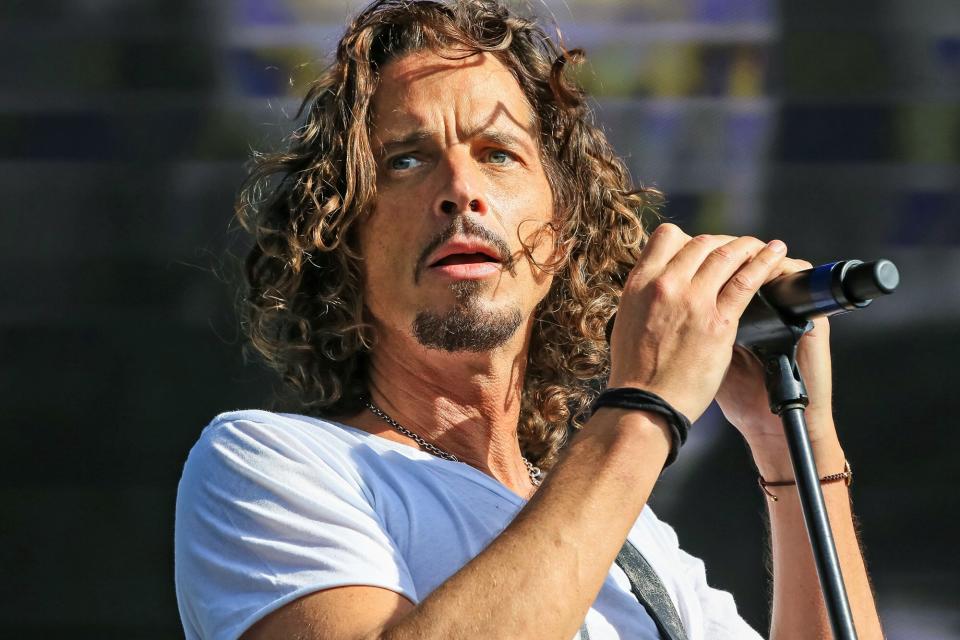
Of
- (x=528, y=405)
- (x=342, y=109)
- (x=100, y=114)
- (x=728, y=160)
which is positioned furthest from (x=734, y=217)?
(x=100, y=114)

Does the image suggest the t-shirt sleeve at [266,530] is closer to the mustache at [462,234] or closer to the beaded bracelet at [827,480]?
the mustache at [462,234]

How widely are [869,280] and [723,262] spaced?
0.23 meters

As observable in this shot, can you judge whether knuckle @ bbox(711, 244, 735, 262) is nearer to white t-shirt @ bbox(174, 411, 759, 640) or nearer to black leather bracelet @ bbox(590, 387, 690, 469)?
black leather bracelet @ bbox(590, 387, 690, 469)

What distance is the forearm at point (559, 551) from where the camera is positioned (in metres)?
1.49

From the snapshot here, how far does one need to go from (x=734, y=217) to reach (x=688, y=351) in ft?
4.47

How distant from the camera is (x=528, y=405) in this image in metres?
2.55

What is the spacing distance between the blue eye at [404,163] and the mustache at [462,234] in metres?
0.20

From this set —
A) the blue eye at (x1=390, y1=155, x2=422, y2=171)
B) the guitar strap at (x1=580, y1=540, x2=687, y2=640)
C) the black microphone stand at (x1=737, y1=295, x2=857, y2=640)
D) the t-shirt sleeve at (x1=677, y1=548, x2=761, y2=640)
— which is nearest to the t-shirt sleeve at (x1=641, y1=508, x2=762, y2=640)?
the t-shirt sleeve at (x1=677, y1=548, x2=761, y2=640)

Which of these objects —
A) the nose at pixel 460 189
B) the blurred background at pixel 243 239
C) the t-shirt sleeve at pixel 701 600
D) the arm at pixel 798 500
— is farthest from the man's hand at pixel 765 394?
the blurred background at pixel 243 239

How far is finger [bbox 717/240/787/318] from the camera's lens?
1683mm

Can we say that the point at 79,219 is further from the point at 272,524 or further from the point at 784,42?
the point at 784,42

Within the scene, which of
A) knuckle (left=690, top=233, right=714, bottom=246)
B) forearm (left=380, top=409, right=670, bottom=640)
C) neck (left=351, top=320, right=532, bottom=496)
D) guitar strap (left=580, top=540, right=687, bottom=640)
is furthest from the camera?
neck (left=351, top=320, right=532, bottom=496)

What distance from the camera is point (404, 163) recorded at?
2279mm

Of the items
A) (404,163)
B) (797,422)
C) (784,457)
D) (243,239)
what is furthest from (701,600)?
(243,239)
